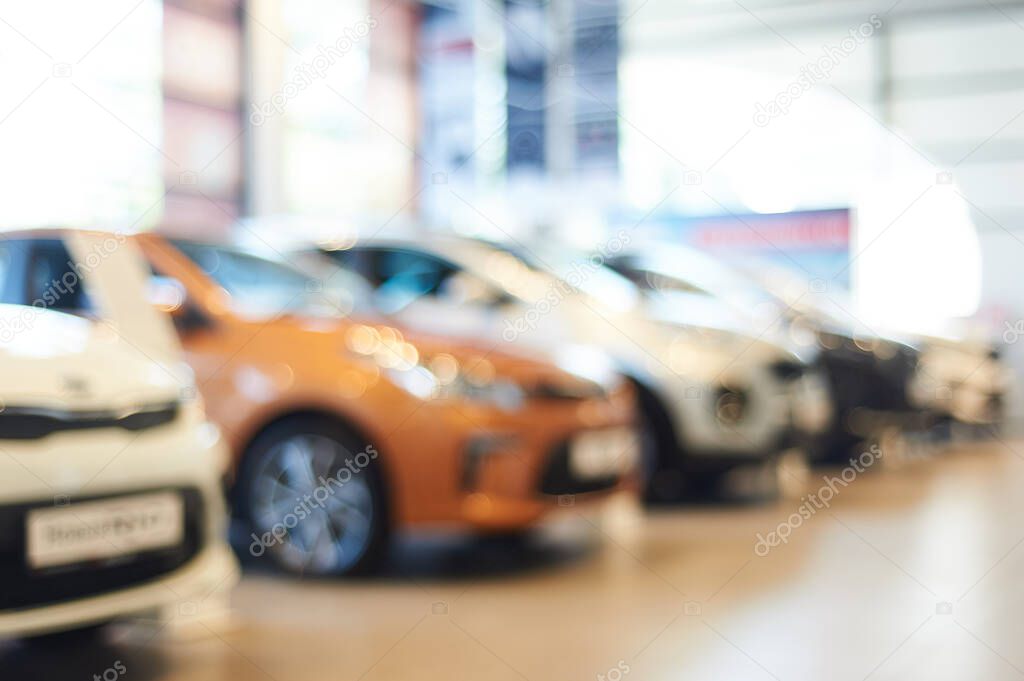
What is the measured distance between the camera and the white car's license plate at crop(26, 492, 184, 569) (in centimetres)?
274

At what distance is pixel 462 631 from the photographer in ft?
12.4

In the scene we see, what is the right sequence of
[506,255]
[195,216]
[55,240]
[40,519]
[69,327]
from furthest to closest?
[195,216] → [506,255] → [55,240] → [69,327] → [40,519]

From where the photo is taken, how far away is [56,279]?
364 cm

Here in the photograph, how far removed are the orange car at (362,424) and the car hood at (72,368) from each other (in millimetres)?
1076

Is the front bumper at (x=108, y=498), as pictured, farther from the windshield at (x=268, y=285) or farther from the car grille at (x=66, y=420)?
the windshield at (x=268, y=285)

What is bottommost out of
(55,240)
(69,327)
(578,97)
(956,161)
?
(69,327)

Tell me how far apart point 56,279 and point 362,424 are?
1.26 m

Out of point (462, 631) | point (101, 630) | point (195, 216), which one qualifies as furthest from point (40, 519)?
point (195, 216)

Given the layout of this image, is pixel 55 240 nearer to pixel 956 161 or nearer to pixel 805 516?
pixel 805 516

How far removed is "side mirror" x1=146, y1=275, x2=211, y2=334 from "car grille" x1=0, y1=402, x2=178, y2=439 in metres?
1.54

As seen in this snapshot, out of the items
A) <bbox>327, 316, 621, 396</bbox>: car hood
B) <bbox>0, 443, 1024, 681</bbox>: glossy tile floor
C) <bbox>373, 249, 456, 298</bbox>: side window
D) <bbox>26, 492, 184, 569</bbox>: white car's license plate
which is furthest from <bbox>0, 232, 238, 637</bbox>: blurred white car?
<bbox>373, 249, 456, 298</bbox>: side window

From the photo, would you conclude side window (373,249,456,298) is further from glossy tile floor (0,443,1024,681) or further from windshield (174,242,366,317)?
glossy tile floor (0,443,1024,681)

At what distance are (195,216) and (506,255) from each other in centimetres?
511

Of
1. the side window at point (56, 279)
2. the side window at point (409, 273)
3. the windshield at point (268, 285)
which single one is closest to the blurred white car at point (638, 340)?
the side window at point (409, 273)
